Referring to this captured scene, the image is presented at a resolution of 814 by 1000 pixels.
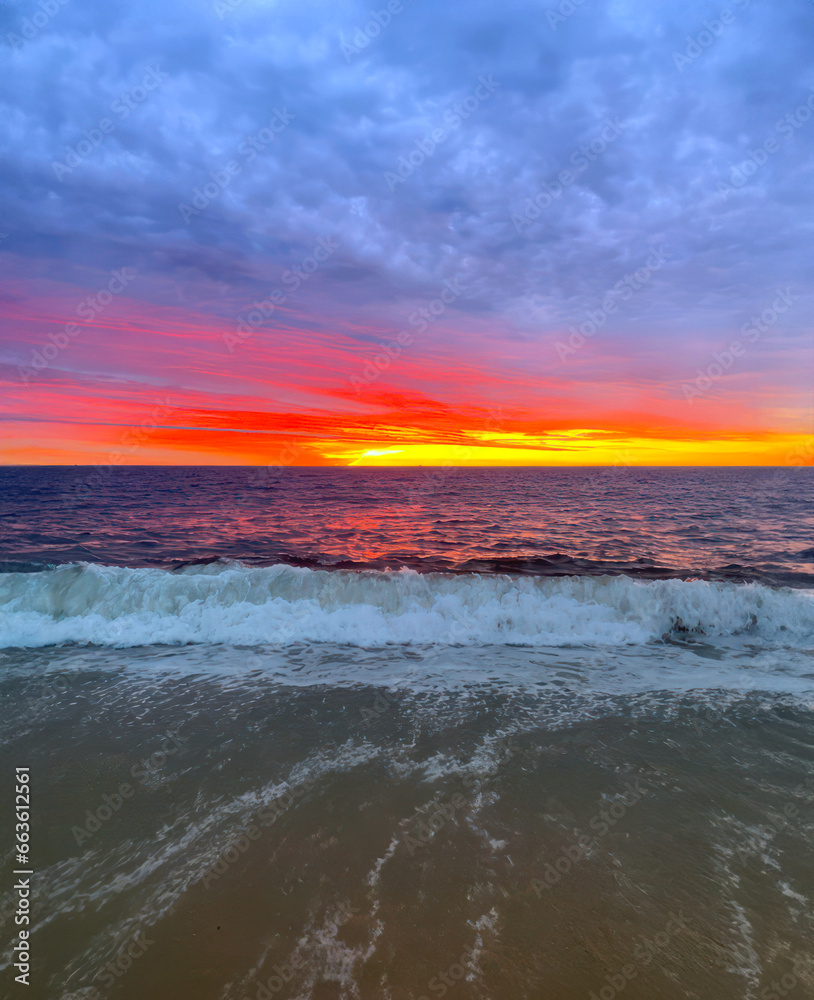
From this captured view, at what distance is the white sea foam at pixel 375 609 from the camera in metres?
12.0

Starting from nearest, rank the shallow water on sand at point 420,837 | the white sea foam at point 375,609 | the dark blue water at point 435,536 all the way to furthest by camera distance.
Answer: the shallow water on sand at point 420,837 < the white sea foam at point 375,609 < the dark blue water at point 435,536

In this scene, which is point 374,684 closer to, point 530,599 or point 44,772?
point 44,772

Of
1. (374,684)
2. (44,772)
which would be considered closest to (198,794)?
(44,772)

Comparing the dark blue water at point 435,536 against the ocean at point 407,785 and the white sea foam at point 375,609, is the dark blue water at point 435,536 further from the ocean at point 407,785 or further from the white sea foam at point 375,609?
the ocean at point 407,785

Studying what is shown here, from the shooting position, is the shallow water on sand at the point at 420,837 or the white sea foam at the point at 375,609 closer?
the shallow water on sand at the point at 420,837

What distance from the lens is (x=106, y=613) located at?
41.9 ft

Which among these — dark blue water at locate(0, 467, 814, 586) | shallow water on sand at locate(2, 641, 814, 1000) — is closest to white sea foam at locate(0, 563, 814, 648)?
shallow water on sand at locate(2, 641, 814, 1000)

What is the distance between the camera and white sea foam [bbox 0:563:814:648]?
12.0 metres

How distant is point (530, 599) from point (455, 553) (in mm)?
8236

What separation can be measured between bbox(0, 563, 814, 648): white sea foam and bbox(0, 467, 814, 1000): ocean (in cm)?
8

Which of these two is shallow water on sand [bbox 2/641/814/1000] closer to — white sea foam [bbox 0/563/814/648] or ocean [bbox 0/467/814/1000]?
ocean [bbox 0/467/814/1000]

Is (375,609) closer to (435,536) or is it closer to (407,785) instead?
(407,785)

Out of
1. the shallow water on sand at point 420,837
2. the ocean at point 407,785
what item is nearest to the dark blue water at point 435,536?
the ocean at point 407,785

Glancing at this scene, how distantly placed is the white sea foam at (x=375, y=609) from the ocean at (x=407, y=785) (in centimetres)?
8
